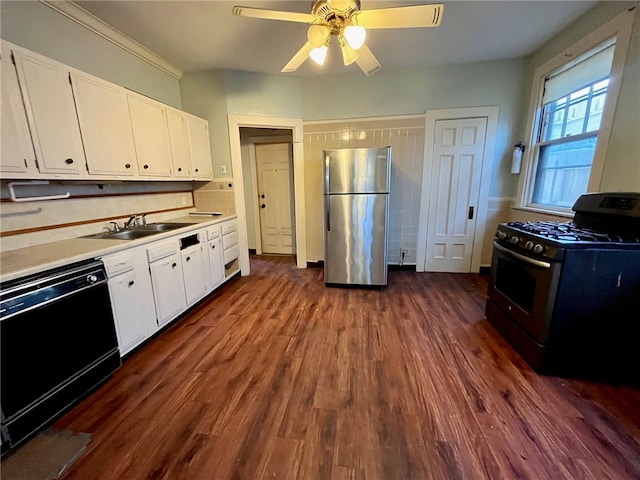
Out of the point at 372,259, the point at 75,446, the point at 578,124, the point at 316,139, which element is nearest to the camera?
the point at 75,446

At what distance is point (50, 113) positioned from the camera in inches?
67.7

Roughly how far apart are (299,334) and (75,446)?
1468 mm

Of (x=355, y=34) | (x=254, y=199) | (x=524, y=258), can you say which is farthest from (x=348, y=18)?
(x=254, y=199)

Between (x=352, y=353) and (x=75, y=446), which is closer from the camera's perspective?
(x=75, y=446)

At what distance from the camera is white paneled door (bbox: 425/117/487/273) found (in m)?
3.37

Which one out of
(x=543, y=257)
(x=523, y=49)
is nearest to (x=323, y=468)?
(x=543, y=257)

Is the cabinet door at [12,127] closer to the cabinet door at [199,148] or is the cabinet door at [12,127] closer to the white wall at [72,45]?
the white wall at [72,45]

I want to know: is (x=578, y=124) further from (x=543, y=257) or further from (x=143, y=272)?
(x=143, y=272)

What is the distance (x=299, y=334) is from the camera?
2.28 meters

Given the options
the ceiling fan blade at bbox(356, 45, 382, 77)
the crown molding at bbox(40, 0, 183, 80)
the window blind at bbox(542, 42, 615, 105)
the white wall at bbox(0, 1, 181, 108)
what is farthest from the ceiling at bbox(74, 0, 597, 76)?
the ceiling fan blade at bbox(356, 45, 382, 77)

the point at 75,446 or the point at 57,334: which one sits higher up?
the point at 57,334

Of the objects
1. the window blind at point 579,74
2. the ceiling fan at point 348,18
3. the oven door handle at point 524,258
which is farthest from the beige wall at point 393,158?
the ceiling fan at point 348,18

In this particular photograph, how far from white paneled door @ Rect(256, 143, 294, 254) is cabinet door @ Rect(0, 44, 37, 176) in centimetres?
314

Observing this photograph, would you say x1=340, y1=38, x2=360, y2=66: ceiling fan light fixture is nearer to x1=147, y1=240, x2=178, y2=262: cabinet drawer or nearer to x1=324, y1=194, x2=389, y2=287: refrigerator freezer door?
x1=324, y1=194, x2=389, y2=287: refrigerator freezer door
